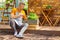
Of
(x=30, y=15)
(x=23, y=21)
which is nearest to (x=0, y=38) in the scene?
(x=23, y=21)

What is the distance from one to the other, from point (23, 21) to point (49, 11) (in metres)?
2.12

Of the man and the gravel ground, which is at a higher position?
the man

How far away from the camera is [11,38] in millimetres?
9266

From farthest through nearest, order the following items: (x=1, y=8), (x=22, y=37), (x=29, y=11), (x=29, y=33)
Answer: (x=1, y=8), (x=29, y=11), (x=29, y=33), (x=22, y=37)

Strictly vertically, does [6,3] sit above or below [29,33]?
above

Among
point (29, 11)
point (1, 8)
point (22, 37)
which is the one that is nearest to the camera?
point (22, 37)

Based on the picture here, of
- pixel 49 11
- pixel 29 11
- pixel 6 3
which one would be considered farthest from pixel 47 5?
pixel 6 3

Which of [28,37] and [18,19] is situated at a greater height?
[18,19]

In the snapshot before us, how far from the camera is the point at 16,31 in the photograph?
9.43 meters

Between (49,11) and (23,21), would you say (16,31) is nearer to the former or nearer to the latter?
(23,21)

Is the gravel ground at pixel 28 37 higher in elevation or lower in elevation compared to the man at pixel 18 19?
lower

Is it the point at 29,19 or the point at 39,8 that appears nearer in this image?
the point at 29,19

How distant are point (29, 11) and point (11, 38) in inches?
78.9

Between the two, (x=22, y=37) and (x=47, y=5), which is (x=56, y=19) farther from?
(x=22, y=37)
